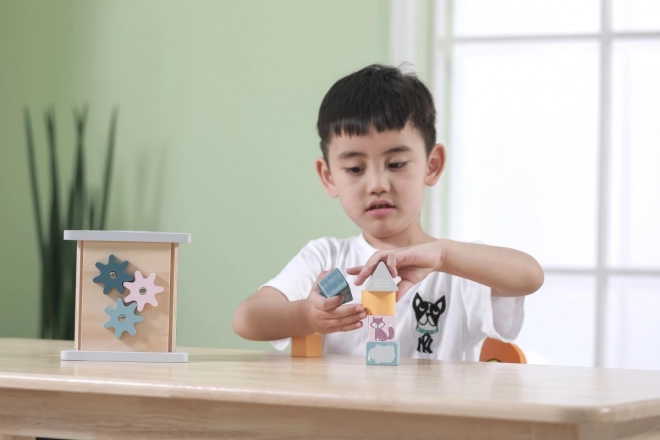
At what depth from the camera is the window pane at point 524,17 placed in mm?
2549

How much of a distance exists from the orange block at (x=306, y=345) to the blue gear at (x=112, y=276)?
0.31m

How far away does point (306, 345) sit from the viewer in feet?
4.48

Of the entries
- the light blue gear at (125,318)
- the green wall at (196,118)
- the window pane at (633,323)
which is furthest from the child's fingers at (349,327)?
the window pane at (633,323)

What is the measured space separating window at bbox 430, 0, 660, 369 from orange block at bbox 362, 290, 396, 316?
141cm

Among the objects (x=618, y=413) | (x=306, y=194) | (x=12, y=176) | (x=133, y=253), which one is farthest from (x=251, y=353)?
(x=12, y=176)

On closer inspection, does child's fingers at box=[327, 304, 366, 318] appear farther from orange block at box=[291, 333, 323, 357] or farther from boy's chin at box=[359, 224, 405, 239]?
boy's chin at box=[359, 224, 405, 239]

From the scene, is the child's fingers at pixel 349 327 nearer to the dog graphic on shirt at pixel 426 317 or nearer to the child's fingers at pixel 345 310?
the child's fingers at pixel 345 310

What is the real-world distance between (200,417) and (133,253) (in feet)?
1.12

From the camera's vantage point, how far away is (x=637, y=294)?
249cm

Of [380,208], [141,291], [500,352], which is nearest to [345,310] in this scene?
[141,291]

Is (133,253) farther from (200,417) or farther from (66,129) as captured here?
(66,129)

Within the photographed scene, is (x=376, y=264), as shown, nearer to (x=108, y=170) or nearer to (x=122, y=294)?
(x=122, y=294)

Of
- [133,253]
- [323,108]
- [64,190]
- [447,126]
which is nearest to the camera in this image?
[133,253]

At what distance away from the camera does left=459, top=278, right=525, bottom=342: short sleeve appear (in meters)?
1.58
